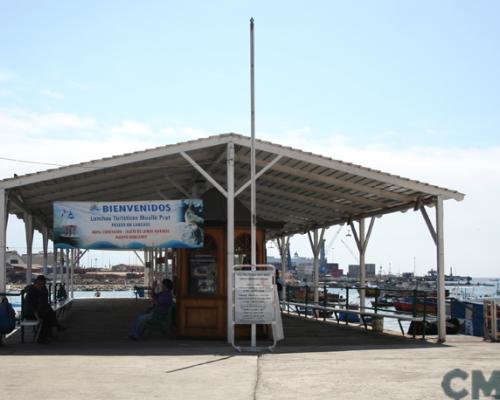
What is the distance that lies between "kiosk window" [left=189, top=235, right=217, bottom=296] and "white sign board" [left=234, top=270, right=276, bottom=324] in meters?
1.85

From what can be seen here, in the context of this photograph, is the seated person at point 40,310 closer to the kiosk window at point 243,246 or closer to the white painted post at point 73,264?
the kiosk window at point 243,246

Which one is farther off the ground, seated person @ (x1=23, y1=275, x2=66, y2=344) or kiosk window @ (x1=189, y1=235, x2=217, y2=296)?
kiosk window @ (x1=189, y1=235, x2=217, y2=296)

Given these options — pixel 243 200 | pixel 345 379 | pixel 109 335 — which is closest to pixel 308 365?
pixel 345 379

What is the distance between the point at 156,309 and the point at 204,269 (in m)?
1.27

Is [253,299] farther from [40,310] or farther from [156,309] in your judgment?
[40,310]

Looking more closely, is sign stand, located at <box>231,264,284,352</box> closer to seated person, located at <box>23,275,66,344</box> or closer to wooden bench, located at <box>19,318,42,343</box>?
seated person, located at <box>23,275,66,344</box>

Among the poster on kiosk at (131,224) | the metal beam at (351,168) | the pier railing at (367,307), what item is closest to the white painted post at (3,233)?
the poster on kiosk at (131,224)

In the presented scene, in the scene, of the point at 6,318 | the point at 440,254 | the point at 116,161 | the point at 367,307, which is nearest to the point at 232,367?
the point at 6,318

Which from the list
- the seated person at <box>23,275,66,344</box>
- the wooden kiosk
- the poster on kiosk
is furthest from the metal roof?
the seated person at <box>23,275,66,344</box>

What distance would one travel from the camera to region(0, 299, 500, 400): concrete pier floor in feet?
28.7

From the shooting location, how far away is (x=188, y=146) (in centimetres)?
1434

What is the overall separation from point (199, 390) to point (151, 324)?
6451 mm

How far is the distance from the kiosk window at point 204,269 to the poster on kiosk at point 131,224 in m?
0.91

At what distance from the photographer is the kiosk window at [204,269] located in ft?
50.2
